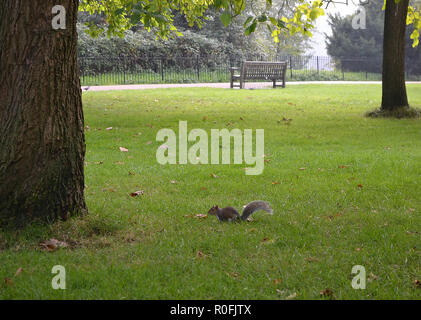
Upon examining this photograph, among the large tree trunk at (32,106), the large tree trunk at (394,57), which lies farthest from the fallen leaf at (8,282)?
the large tree trunk at (394,57)

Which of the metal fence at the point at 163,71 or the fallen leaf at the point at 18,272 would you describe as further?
the metal fence at the point at 163,71

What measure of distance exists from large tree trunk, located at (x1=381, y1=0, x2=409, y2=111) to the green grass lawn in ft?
11.5

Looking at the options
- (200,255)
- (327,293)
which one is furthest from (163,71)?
(327,293)

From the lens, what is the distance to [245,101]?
1465 centimetres

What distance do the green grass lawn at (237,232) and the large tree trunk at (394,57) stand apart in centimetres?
352

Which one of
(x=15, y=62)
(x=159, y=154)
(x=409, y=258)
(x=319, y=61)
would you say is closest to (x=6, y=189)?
(x=15, y=62)

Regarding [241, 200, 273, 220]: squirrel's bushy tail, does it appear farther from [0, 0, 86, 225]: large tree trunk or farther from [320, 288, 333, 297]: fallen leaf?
[0, 0, 86, 225]: large tree trunk

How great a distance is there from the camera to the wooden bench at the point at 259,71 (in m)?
19.8

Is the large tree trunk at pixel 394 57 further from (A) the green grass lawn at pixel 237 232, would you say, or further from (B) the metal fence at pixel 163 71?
(B) the metal fence at pixel 163 71

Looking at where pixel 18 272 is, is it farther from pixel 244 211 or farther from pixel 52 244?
pixel 244 211

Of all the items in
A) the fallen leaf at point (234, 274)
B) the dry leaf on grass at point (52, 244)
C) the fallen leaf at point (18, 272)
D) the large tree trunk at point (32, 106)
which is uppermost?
the large tree trunk at point (32, 106)

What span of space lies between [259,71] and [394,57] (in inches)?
369

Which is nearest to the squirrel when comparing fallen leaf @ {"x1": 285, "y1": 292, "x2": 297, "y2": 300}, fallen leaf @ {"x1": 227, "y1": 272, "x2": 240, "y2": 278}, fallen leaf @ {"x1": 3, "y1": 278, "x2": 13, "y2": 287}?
fallen leaf @ {"x1": 227, "y1": 272, "x2": 240, "y2": 278}
